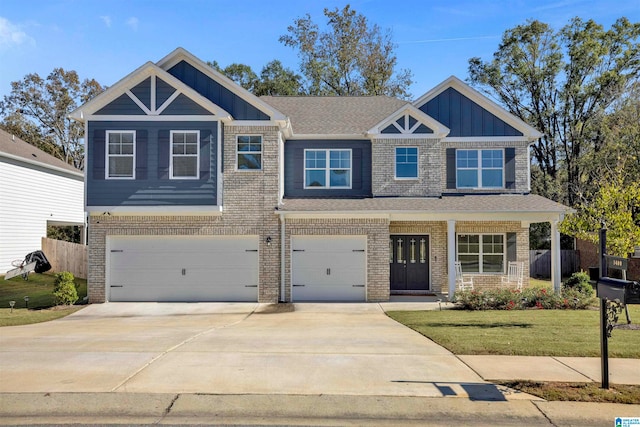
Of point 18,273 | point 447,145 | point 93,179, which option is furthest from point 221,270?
point 18,273

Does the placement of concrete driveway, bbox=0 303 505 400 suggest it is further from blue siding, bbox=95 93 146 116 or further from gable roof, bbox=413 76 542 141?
gable roof, bbox=413 76 542 141

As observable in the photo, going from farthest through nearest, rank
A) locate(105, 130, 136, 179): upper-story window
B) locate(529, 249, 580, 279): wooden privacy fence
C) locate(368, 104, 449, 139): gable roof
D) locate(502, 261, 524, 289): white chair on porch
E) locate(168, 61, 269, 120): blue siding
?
1. locate(529, 249, 580, 279): wooden privacy fence
2. locate(502, 261, 524, 289): white chair on porch
3. locate(368, 104, 449, 139): gable roof
4. locate(168, 61, 269, 120): blue siding
5. locate(105, 130, 136, 179): upper-story window

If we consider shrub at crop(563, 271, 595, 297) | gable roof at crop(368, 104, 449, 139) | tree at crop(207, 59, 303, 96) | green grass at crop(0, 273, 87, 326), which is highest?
tree at crop(207, 59, 303, 96)

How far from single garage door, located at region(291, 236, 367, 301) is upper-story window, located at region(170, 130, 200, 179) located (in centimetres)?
401

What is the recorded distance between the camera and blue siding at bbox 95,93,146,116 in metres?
16.4

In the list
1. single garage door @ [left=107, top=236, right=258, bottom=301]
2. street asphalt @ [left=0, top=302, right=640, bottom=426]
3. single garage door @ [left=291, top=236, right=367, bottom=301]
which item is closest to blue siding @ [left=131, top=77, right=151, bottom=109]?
single garage door @ [left=107, top=236, right=258, bottom=301]

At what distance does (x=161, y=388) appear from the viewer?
23.0 feet

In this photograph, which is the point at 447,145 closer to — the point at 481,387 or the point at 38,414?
the point at 481,387

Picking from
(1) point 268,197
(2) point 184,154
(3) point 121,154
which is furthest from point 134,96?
(1) point 268,197

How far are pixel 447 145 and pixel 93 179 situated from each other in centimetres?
1239

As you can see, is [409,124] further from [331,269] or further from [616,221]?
[616,221]

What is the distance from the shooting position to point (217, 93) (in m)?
17.1

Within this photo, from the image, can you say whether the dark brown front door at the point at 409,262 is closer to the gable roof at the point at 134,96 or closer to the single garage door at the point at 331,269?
the single garage door at the point at 331,269

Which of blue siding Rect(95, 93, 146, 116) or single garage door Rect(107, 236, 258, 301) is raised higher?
blue siding Rect(95, 93, 146, 116)
